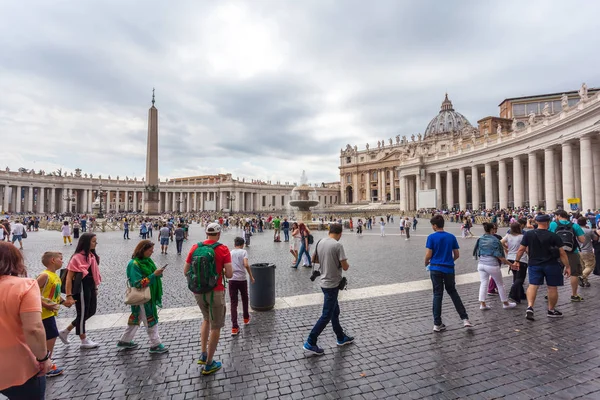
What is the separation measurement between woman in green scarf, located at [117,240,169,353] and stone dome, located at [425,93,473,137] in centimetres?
9789

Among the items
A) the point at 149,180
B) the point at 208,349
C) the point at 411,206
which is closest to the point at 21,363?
the point at 208,349

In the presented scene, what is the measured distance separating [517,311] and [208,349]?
5.34m

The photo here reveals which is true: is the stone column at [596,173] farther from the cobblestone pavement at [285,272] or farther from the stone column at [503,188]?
the cobblestone pavement at [285,272]

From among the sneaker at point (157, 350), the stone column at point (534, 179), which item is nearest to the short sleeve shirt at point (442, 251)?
the sneaker at point (157, 350)

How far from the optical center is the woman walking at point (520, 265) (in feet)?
20.1

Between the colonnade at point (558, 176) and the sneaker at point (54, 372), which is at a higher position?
the colonnade at point (558, 176)

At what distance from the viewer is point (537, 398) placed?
121 inches

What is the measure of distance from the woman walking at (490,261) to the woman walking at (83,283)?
244 inches

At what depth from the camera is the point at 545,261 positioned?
5.14 meters

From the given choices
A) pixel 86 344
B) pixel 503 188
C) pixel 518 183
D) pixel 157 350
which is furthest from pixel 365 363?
pixel 503 188

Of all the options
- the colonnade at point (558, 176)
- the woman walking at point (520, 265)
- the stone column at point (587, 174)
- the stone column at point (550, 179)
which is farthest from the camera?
the stone column at point (550, 179)

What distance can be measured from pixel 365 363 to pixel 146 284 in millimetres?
2878

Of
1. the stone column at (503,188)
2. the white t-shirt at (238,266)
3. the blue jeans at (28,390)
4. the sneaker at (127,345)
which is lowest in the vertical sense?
the sneaker at (127,345)

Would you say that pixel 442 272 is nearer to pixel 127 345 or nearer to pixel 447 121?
pixel 127 345
